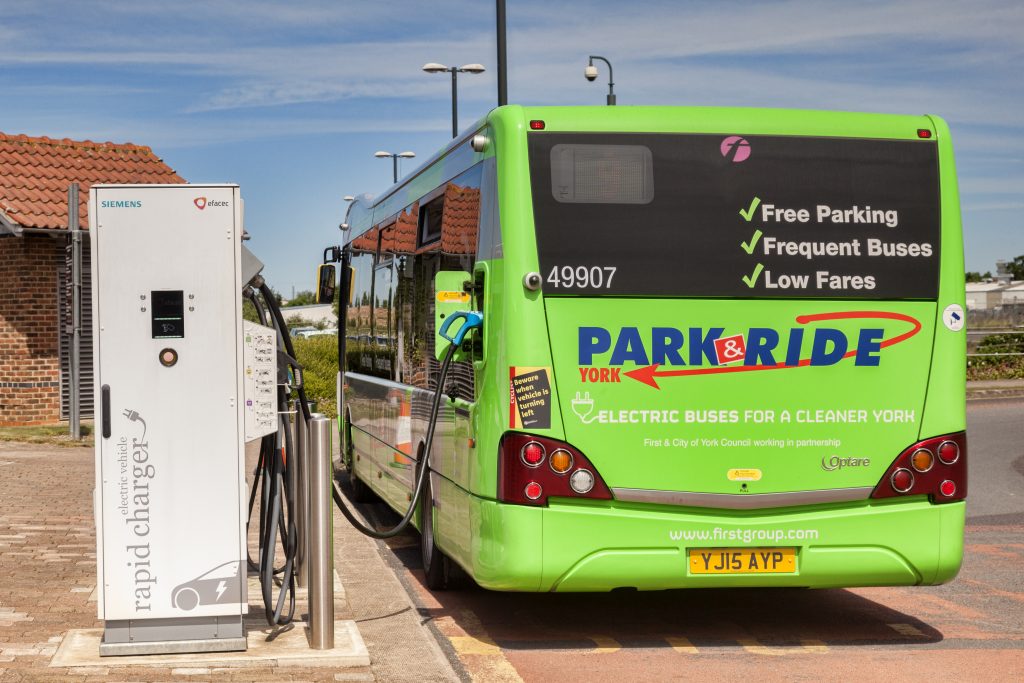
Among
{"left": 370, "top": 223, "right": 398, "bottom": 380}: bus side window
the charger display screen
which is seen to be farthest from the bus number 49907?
{"left": 370, "top": 223, "right": 398, "bottom": 380}: bus side window

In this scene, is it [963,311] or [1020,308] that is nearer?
[963,311]

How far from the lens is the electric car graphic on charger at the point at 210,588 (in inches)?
279

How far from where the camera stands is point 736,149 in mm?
7785

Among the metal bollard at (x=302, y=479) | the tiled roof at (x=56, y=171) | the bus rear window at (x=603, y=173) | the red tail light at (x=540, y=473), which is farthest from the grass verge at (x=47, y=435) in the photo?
the bus rear window at (x=603, y=173)

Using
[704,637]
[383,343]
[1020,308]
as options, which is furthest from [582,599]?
[1020,308]

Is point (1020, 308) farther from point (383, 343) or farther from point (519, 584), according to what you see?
point (519, 584)

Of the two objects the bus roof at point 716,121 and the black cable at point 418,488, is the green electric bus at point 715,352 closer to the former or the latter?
the bus roof at point 716,121

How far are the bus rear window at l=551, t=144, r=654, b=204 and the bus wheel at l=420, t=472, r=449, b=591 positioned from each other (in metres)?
2.67

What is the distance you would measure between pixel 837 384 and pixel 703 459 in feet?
2.80

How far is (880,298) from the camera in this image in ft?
25.6

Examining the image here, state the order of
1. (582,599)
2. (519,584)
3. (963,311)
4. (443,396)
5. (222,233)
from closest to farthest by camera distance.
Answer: (222,233) → (519,584) → (963,311) → (443,396) → (582,599)

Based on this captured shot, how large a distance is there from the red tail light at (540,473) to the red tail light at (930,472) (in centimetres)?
158

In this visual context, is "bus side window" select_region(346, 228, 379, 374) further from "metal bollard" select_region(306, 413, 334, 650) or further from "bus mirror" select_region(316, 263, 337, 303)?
"metal bollard" select_region(306, 413, 334, 650)

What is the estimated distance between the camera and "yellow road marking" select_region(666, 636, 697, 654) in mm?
7715
